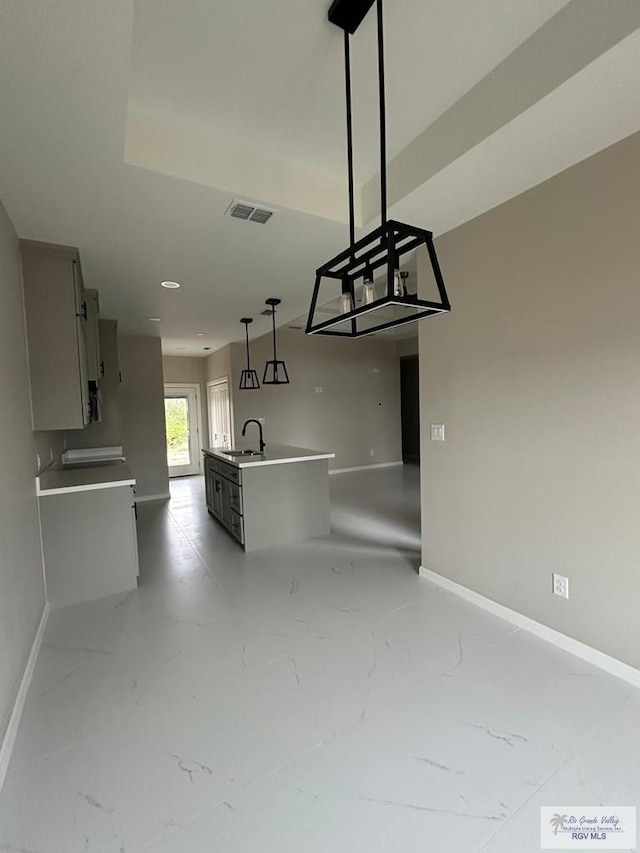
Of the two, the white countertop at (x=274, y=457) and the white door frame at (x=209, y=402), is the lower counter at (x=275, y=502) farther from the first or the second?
the white door frame at (x=209, y=402)

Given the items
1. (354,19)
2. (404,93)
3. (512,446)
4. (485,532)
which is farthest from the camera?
(485,532)

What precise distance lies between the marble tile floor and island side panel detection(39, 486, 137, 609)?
0.18 m

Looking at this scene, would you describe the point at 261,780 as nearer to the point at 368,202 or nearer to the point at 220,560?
the point at 220,560

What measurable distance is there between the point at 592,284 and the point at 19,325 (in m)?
3.30

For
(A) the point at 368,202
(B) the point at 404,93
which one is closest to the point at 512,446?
(A) the point at 368,202

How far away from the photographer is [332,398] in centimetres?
818

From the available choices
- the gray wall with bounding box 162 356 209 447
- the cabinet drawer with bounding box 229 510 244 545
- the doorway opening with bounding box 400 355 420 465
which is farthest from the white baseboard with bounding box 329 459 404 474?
the cabinet drawer with bounding box 229 510 244 545

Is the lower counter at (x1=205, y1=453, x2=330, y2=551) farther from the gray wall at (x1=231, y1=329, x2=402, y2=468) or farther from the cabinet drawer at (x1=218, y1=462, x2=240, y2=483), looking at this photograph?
the gray wall at (x1=231, y1=329, x2=402, y2=468)

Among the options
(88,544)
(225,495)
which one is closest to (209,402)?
(225,495)

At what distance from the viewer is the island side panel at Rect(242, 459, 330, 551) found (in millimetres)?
3947

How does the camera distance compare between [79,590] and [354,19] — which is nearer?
[354,19]

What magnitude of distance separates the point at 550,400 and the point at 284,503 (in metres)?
2.66

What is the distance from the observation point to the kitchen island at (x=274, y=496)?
3938mm

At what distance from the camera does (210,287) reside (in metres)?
3.89
